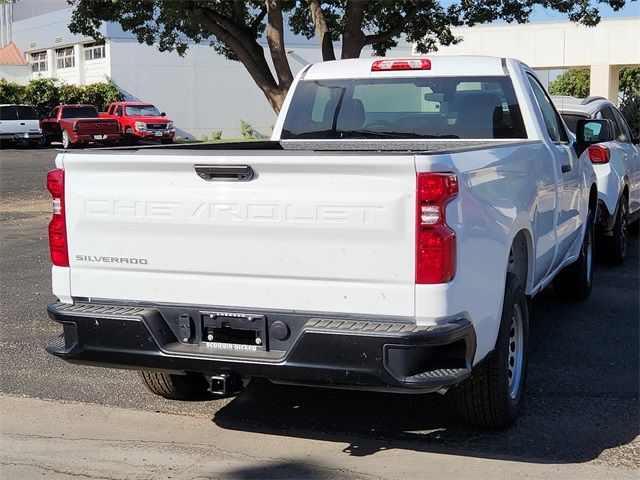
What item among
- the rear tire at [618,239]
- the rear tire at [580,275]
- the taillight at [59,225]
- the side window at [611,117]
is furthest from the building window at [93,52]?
the taillight at [59,225]

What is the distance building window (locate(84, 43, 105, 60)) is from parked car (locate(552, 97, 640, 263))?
38.9 meters

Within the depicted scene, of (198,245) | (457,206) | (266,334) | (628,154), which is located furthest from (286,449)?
(628,154)

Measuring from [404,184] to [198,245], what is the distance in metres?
1.06

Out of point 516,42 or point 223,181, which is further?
point 516,42

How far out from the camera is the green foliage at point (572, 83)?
177 ft

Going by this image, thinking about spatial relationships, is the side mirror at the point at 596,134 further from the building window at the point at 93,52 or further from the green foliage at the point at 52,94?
the building window at the point at 93,52

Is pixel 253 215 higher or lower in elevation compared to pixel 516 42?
lower

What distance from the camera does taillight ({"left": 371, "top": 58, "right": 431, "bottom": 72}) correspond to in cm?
668

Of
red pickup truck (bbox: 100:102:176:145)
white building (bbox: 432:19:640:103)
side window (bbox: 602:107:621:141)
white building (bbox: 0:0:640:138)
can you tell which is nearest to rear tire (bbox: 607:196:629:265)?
side window (bbox: 602:107:621:141)

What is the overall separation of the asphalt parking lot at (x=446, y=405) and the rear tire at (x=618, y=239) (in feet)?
5.67

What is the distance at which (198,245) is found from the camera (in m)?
4.54

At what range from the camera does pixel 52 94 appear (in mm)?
45188

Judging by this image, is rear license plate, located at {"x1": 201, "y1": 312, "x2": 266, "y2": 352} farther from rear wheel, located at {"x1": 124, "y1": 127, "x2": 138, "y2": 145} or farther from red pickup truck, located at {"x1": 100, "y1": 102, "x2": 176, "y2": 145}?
rear wheel, located at {"x1": 124, "y1": 127, "x2": 138, "y2": 145}

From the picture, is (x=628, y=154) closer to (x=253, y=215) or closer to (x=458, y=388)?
(x=458, y=388)
